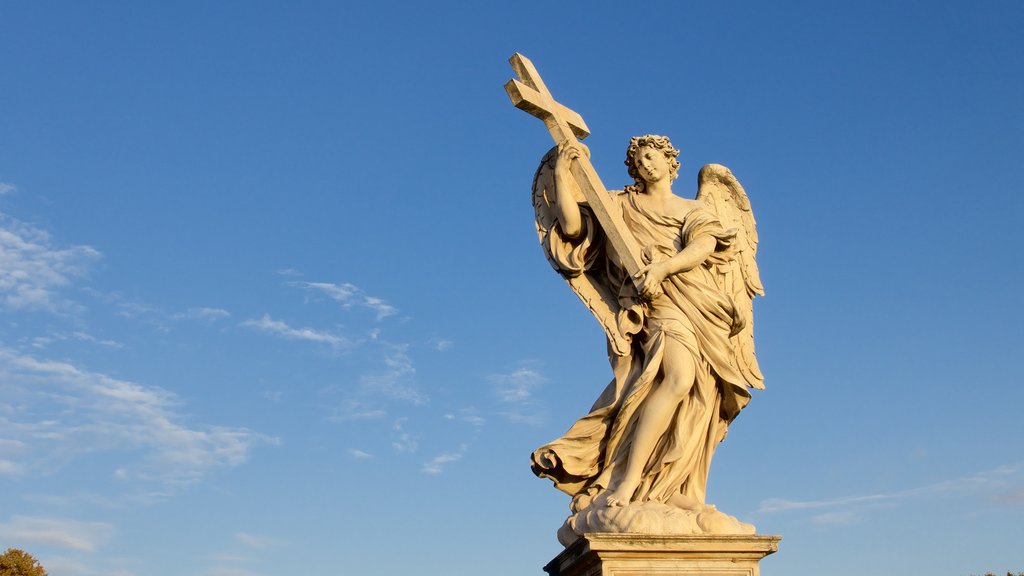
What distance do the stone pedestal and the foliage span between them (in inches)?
809

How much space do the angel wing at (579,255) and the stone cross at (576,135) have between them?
144 millimetres

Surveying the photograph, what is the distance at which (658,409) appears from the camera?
7.95 m

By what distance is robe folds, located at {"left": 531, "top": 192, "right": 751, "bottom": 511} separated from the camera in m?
8.04

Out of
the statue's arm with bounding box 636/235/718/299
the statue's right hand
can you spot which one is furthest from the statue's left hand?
the statue's right hand

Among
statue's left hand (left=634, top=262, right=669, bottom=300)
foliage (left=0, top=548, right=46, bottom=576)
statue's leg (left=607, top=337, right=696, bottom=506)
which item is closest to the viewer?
statue's leg (left=607, top=337, right=696, bottom=506)

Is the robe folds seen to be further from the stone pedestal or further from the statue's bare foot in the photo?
the stone pedestal

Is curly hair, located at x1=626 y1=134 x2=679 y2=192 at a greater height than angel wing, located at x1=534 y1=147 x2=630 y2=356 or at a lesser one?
greater

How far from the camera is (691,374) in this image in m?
8.05

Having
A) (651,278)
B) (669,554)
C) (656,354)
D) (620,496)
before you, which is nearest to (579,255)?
(651,278)

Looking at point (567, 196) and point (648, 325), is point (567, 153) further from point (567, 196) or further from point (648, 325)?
point (648, 325)

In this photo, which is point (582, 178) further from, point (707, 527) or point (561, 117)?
point (707, 527)

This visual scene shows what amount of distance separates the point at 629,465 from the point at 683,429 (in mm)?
537

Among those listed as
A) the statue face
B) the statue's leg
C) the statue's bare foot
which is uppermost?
the statue face

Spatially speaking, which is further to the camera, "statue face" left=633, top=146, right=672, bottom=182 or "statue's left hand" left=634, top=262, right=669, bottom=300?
"statue face" left=633, top=146, right=672, bottom=182
